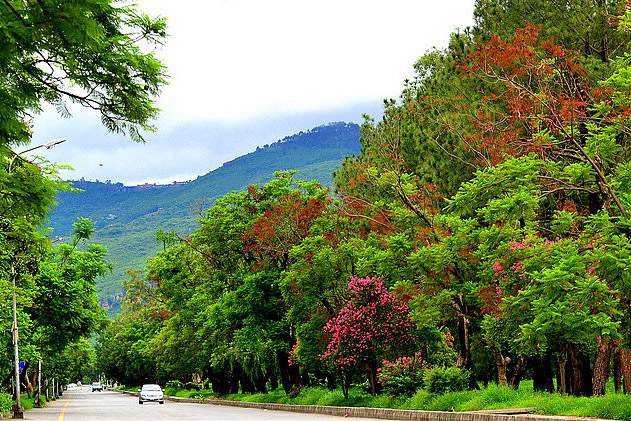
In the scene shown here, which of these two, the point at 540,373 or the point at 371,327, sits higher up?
the point at 371,327

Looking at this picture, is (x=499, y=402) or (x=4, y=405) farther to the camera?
(x=4, y=405)

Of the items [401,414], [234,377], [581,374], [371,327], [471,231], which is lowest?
[234,377]

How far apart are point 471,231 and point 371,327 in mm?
6438

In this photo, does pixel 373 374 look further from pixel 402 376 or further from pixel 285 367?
pixel 285 367

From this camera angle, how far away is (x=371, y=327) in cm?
3216

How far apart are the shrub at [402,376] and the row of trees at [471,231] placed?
0.29m

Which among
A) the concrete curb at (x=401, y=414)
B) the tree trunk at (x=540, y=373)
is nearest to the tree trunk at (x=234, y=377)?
the concrete curb at (x=401, y=414)

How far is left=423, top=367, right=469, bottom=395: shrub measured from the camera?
28.7 m

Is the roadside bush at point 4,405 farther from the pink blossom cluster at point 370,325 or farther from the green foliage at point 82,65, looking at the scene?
the green foliage at point 82,65

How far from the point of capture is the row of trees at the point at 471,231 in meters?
19.8

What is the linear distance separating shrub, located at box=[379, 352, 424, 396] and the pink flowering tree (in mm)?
710

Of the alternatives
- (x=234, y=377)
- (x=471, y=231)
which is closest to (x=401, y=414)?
(x=471, y=231)

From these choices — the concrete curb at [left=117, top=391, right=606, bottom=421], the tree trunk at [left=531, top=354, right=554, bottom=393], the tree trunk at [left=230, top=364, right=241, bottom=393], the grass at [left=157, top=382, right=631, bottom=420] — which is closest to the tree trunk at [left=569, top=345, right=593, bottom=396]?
the grass at [left=157, top=382, right=631, bottom=420]

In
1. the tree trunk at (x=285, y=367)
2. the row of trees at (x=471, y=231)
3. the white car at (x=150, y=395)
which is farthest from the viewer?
the white car at (x=150, y=395)
